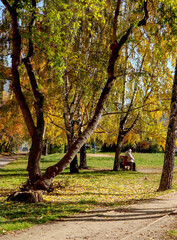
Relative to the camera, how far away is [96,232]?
5617 mm

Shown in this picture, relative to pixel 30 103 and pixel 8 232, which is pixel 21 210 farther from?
pixel 30 103

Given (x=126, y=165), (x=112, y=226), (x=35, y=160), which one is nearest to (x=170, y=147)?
(x=35, y=160)

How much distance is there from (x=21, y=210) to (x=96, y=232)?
2.53 meters

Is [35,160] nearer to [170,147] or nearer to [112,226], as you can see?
[170,147]

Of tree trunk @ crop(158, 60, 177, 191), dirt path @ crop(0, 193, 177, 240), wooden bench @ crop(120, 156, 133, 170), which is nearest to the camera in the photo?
dirt path @ crop(0, 193, 177, 240)

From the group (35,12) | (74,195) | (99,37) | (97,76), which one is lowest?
(74,195)

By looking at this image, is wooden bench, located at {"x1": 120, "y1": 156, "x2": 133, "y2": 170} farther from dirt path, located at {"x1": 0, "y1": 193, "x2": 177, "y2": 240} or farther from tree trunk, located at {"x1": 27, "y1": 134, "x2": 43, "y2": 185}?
dirt path, located at {"x1": 0, "y1": 193, "x2": 177, "y2": 240}

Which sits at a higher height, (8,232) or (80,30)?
(80,30)

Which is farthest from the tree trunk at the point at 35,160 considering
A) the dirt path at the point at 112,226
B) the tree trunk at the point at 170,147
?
the tree trunk at the point at 170,147

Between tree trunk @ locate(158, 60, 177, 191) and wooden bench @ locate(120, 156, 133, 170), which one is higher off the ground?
tree trunk @ locate(158, 60, 177, 191)

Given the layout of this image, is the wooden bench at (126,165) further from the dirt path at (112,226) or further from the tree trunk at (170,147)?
the dirt path at (112,226)

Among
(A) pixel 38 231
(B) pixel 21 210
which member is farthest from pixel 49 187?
(A) pixel 38 231

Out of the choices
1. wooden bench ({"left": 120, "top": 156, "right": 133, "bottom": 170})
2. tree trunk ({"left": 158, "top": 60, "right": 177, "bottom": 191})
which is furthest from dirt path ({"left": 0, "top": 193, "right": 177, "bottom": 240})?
wooden bench ({"left": 120, "top": 156, "right": 133, "bottom": 170})

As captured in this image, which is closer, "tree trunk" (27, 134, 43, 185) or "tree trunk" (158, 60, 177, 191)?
"tree trunk" (158, 60, 177, 191)
